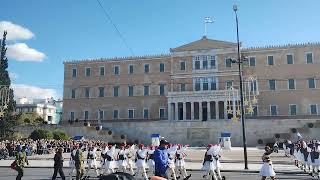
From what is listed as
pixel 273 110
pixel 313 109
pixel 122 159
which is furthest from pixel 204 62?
pixel 122 159

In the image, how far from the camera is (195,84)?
5653cm

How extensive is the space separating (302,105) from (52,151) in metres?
32.8

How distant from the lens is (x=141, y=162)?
670 inches

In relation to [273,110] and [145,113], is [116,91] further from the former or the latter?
[273,110]

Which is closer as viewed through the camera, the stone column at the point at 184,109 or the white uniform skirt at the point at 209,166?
the white uniform skirt at the point at 209,166

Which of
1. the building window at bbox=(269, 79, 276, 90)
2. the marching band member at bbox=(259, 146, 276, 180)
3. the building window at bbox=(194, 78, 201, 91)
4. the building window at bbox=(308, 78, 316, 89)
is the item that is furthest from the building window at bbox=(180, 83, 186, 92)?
the marching band member at bbox=(259, 146, 276, 180)

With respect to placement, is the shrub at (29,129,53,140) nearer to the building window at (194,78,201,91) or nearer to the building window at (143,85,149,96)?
the building window at (143,85,149,96)

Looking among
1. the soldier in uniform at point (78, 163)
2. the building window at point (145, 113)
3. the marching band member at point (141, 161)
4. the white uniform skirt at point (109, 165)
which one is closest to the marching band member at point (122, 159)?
the white uniform skirt at point (109, 165)

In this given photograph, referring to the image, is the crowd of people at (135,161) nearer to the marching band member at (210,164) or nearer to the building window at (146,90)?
the marching band member at (210,164)

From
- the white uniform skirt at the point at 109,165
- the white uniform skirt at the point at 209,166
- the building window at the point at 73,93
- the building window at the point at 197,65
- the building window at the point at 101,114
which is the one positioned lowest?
the white uniform skirt at the point at 109,165

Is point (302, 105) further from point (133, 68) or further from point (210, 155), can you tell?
point (210, 155)

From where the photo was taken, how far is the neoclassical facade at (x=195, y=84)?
52.8 meters

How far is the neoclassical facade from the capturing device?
52.8 metres

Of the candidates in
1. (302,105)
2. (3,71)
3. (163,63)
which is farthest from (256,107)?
(3,71)
